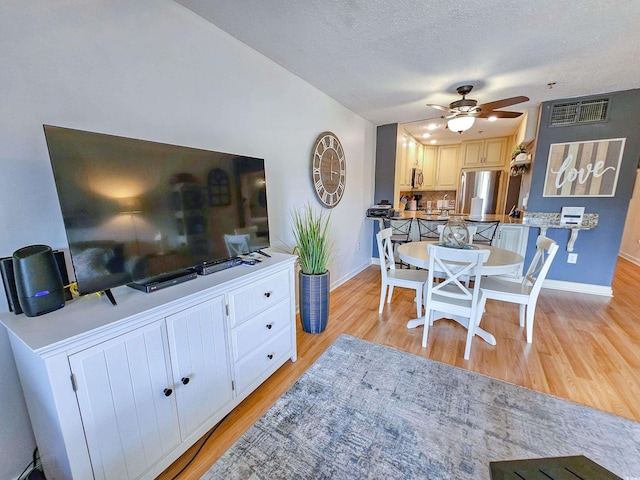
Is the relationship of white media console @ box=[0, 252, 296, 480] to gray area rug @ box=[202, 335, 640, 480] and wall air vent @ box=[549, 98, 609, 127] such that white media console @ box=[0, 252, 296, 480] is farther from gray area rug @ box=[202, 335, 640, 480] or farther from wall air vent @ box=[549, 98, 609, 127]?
wall air vent @ box=[549, 98, 609, 127]

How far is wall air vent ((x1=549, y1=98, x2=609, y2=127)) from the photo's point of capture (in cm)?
300

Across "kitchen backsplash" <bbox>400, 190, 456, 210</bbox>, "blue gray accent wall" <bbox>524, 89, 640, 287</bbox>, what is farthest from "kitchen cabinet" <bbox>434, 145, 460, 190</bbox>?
"blue gray accent wall" <bbox>524, 89, 640, 287</bbox>

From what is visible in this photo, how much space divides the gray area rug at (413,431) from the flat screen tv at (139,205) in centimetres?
103

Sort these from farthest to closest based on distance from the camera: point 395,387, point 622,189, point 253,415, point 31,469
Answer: point 622,189 < point 395,387 < point 253,415 < point 31,469

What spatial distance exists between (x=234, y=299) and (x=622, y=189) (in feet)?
14.7

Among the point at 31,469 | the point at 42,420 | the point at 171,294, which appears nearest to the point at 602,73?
the point at 171,294

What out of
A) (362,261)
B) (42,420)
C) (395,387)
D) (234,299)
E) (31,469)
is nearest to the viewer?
(42,420)

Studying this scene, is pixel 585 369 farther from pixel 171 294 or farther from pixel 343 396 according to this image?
pixel 171 294

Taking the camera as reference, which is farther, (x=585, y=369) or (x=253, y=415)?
(x=585, y=369)

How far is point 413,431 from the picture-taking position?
1.38 metres

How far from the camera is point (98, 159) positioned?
1057 mm

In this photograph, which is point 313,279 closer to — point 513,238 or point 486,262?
point 486,262

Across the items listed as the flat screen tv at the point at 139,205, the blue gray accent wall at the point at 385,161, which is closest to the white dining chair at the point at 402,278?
the flat screen tv at the point at 139,205

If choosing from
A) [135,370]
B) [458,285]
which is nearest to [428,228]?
[458,285]
